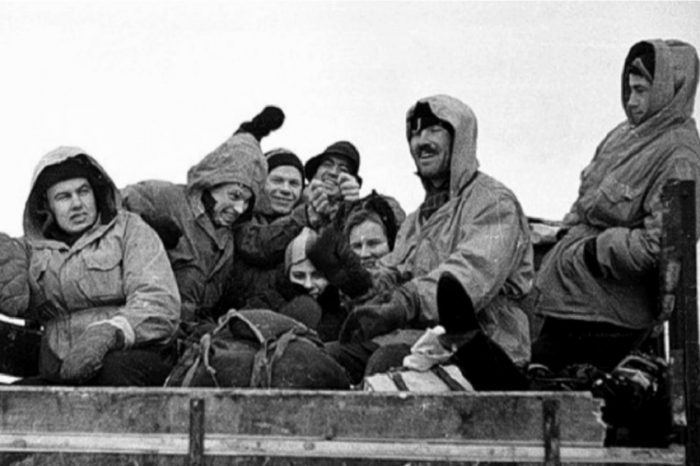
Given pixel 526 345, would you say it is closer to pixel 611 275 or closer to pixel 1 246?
pixel 611 275

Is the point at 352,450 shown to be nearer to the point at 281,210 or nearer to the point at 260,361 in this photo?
the point at 260,361

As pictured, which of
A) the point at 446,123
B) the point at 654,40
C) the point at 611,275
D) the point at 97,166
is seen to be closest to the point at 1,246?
the point at 97,166

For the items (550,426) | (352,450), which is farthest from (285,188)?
(550,426)

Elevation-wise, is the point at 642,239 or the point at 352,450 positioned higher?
the point at 642,239

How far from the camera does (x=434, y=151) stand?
642 centimetres

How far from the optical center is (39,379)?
579 cm

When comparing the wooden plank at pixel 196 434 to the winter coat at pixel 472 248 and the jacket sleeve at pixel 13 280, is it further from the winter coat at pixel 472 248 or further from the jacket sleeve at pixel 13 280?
the jacket sleeve at pixel 13 280

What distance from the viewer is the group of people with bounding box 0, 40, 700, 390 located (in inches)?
228

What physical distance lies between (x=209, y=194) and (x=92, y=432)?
3.05m

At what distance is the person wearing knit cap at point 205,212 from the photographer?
704 centimetres

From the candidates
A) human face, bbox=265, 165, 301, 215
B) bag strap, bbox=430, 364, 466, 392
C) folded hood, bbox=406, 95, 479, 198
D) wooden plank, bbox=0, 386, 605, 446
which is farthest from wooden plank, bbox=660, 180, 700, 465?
human face, bbox=265, 165, 301, 215

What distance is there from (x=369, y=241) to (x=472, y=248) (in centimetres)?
141

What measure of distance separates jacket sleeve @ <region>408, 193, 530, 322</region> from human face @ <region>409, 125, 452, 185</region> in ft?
1.17

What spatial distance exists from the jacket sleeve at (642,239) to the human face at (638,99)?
1.06 feet
